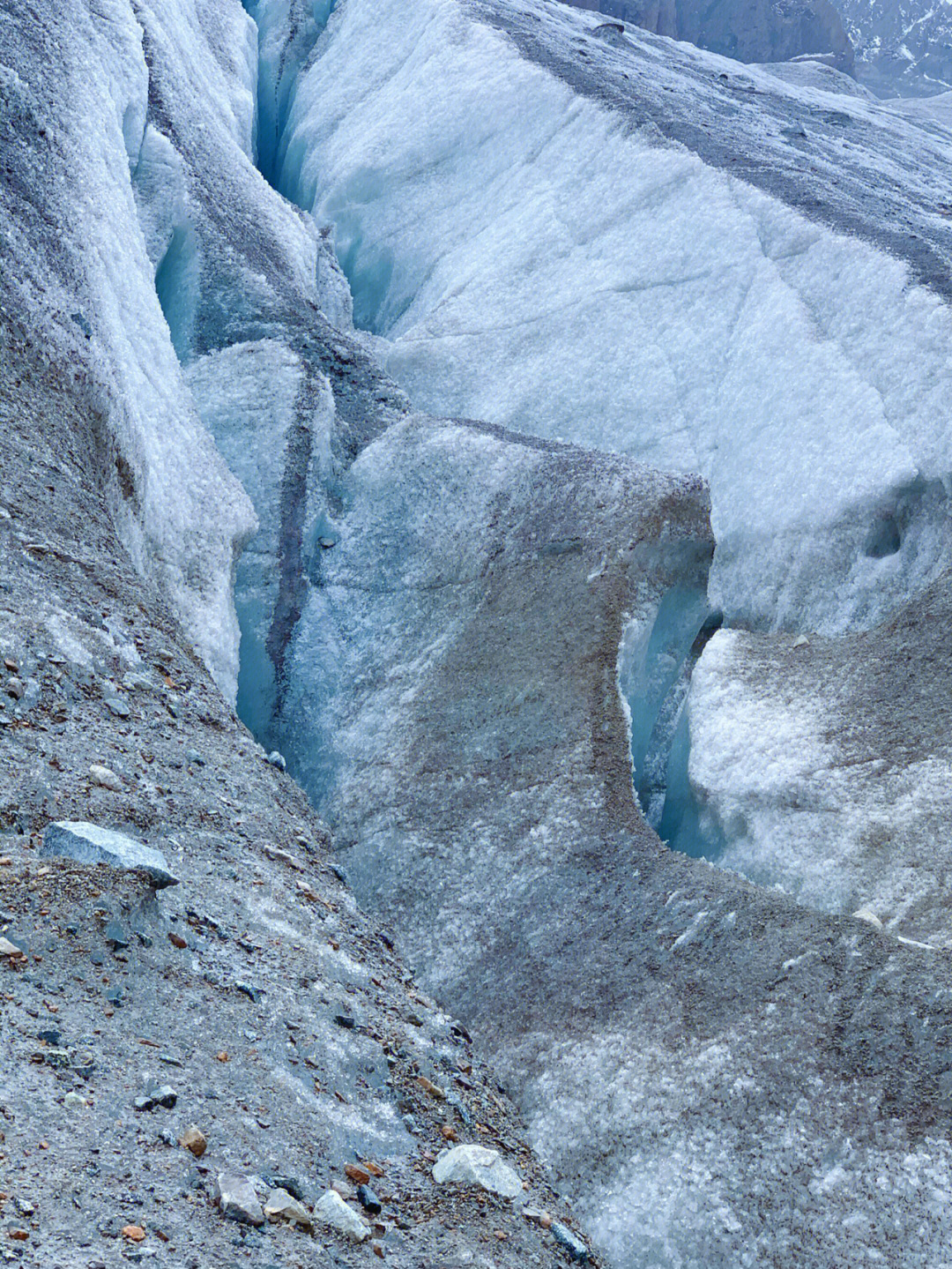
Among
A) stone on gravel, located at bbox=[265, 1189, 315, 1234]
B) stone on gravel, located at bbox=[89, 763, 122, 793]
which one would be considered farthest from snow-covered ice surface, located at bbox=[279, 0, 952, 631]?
stone on gravel, located at bbox=[265, 1189, 315, 1234]

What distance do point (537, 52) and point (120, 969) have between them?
22085mm

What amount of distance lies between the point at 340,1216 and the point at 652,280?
17083 millimetres

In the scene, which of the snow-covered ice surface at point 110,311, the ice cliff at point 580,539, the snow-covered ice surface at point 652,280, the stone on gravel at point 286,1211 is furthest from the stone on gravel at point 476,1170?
the snow-covered ice surface at point 652,280

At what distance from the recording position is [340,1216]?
534cm

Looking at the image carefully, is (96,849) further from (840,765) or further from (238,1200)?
(840,765)

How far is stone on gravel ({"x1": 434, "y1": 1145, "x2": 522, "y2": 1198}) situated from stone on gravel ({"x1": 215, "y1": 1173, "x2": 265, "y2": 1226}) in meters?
1.55

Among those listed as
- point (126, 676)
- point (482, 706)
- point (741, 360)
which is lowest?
point (482, 706)

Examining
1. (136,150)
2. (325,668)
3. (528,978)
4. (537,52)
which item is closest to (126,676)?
(528,978)

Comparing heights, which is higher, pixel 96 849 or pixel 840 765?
pixel 96 849

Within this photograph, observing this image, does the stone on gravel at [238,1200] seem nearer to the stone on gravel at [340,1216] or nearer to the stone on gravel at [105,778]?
the stone on gravel at [340,1216]

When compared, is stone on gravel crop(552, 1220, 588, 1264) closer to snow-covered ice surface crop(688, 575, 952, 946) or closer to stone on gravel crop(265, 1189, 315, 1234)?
stone on gravel crop(265, 1189, 315, 1234)

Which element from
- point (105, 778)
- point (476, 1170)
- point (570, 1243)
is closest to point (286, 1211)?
point (476, 1170)

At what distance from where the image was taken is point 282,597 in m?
15.0

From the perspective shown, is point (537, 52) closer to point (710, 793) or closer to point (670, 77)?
point (670, 77)
